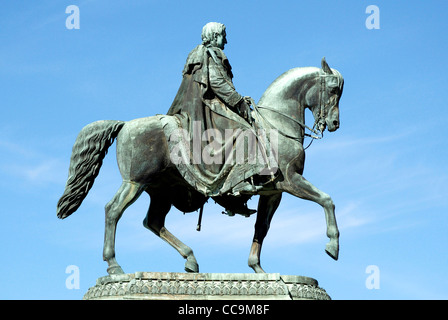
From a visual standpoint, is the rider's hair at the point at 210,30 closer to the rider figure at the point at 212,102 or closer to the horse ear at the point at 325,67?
the rider figure at the point at 212,102

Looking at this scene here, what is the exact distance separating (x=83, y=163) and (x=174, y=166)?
5.02 feet

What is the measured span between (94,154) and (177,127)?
1.47 metres

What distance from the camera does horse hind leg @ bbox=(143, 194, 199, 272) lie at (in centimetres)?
1914

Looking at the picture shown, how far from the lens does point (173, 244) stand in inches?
760

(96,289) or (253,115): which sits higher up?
(253,115)

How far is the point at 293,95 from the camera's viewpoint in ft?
64.1

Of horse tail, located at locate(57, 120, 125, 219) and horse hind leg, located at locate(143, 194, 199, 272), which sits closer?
horse tail, located at locate(57, 120, 125, 219)

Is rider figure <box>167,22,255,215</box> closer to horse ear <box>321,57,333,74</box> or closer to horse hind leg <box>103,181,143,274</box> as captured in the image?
horse hind leg <box>103,181,143,274</box>

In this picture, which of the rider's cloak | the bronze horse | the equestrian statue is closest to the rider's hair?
the equestrian statue

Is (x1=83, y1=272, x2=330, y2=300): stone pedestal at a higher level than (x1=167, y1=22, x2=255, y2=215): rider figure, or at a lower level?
lower

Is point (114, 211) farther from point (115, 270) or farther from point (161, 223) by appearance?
point (161, 223)

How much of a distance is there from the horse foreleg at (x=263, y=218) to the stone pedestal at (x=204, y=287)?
151 centimetres
